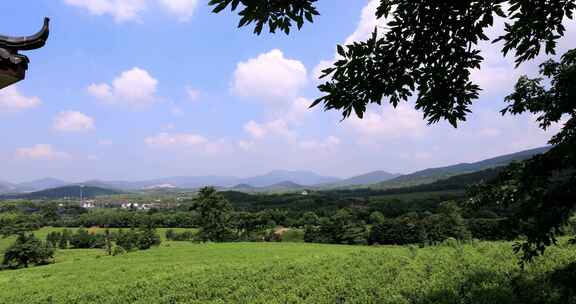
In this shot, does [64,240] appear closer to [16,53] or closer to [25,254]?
[25,254]

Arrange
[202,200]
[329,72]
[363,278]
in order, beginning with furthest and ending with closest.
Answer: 1. [202,200]
2. [363,278]
3. [329,72]

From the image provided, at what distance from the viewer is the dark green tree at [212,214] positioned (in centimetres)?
6134

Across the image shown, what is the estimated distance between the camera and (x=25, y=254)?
5303 cm

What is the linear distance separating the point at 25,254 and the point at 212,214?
2989 centimetres

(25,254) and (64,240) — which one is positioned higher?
(25,254)

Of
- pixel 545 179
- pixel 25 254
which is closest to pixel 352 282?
pixel 545 179

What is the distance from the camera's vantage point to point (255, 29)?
10.8 feet

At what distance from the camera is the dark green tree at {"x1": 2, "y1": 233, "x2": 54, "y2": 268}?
52.8 meters

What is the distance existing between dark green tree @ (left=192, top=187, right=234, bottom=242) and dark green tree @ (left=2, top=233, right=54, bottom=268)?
82.3 ft

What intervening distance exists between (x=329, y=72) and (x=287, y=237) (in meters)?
74.9

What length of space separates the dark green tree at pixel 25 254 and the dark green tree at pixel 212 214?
82.3 feet

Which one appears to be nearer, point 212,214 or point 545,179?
point 545,179

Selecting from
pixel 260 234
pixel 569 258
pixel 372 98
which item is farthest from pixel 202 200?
pixel 372 98

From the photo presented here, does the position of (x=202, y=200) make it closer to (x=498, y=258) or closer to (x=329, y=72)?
(x=498, y=258)
